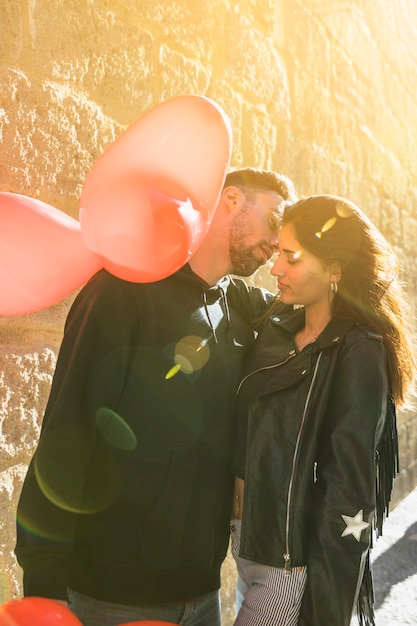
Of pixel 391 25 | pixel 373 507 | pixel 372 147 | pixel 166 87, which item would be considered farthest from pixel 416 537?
pixel 391 25

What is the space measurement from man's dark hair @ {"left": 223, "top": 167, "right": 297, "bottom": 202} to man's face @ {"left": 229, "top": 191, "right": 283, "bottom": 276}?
32mm

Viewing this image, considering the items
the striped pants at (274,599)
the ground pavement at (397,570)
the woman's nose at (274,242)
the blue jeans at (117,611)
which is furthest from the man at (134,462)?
the ground pavement at (397,570)

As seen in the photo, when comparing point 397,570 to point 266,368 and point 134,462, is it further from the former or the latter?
point 134,462

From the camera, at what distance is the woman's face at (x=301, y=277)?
6.26 feet

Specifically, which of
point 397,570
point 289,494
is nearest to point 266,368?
point 289,494

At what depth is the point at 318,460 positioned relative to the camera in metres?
1.70

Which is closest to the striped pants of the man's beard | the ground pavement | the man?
the man

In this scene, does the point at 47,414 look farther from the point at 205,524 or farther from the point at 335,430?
the point at 335,430

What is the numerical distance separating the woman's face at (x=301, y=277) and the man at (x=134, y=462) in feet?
0.82

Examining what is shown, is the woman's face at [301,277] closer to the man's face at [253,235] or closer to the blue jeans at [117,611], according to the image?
the man's face at [253,235]

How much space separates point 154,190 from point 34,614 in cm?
77

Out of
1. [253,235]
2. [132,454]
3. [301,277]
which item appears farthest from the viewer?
[253,235]

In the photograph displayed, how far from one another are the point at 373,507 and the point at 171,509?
0.50 meters

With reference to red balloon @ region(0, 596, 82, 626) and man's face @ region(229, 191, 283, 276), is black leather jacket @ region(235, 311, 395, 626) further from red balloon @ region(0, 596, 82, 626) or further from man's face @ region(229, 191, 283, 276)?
red balloon @ region(0, 596, 82, 626)
